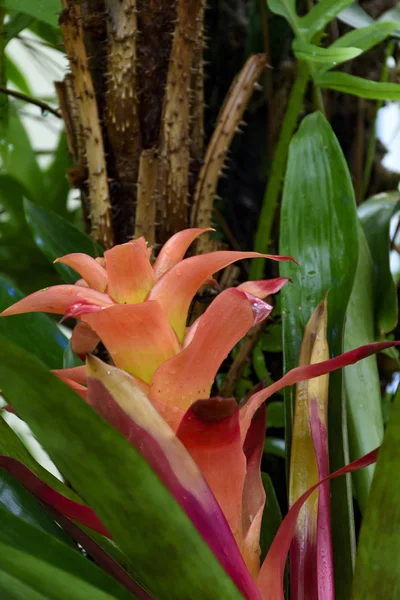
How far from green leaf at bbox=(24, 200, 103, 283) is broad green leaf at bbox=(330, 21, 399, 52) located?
0.32 m

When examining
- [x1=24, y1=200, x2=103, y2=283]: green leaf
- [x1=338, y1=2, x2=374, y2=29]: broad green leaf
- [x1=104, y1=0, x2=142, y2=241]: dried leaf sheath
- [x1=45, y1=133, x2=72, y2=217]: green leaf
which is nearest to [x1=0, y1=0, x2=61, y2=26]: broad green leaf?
[x1=104, y1=0, x2=142, y2=241]: dried leaf sheath

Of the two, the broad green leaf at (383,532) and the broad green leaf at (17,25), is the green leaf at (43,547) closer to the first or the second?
the broad green leaf at (383,532)

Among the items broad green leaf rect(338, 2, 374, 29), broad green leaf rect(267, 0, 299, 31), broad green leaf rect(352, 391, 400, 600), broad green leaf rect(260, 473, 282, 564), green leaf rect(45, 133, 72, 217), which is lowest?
broad green leaf rect(260, 473, 282, 564)

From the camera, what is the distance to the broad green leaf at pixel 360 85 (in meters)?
0.54

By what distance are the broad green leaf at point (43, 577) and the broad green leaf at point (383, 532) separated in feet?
0.47

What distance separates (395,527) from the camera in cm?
30

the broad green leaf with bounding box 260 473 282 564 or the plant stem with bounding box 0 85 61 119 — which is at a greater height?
the plant stem with bounding box 0 85 61 119

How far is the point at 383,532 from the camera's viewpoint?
1.01 feet

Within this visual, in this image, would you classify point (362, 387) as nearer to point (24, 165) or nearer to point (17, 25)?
point (17, 25)

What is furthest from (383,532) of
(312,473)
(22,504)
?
(22,504)

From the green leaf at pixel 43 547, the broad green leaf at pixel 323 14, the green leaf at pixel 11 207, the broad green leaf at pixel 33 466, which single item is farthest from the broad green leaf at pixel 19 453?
the green leaf at pixel 11 207

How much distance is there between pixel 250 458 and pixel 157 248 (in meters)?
0.24

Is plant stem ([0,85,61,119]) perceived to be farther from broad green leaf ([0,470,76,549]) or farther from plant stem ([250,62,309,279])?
broad green leaf ([0,470,76,549])

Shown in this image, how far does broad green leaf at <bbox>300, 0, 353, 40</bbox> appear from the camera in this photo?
59 cm
